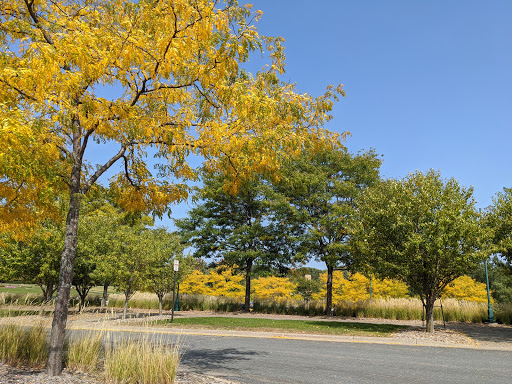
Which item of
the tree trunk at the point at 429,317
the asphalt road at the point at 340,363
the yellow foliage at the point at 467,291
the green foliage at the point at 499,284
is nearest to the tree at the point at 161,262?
the asphalt road at the point at 340,363

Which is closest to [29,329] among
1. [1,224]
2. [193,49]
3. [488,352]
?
[1,224]

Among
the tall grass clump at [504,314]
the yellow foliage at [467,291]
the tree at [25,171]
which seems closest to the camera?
the tree at [25,171]

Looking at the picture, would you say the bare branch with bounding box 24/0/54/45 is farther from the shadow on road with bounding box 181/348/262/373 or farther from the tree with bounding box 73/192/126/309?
the tree with bounding box 73/192/126/309

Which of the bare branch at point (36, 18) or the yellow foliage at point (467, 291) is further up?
the bare branch at point (36, 18)

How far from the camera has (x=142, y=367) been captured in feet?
18.6

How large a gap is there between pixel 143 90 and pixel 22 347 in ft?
18.5

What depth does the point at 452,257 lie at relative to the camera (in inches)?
612

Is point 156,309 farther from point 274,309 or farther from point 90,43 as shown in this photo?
point 90,43

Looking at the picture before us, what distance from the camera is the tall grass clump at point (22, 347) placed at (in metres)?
7.24

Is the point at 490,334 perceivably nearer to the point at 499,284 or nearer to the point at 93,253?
the point at 93,253

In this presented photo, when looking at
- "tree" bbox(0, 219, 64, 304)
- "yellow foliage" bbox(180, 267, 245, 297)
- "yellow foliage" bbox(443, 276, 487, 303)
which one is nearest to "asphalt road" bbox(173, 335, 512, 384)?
"tree" bbox(0, 219, 64, 304)

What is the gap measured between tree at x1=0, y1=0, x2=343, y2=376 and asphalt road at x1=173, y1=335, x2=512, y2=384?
3640mm

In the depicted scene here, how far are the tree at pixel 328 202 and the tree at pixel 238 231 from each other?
1545 mm

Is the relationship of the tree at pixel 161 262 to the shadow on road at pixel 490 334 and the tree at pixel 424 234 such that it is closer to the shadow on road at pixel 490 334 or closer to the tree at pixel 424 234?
the tree at pixel 424 234
